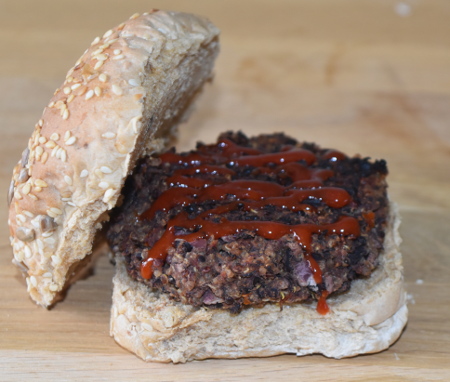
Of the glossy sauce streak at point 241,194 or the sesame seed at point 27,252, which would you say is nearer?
→ the glossy sauce streak at point 241,194

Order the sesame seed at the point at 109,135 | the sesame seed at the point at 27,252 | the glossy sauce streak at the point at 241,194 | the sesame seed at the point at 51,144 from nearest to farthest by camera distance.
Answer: the sesame seed at the point at 109,135 < the sesame seed at the point at 51,144 < the glossy sauce streak at the point at 241,194 < the sesame seed at the point at 27,252

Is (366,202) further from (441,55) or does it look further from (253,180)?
(441,55)

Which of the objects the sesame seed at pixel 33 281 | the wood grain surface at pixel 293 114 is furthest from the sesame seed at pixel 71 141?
the wood grain surface at pixel 293 114

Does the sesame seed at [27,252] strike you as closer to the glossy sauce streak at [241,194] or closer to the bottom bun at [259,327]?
the bottom bun at [259,327]

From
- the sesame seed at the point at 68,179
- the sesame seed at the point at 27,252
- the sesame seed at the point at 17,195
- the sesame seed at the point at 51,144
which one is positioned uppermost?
the sesame seed at the point at 51,144

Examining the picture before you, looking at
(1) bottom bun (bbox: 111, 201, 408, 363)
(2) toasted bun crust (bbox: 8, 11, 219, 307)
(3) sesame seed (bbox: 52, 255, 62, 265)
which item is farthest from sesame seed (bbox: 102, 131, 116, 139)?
Answer: (1) bottom bun (bbox: 111, 201, 408, 363)

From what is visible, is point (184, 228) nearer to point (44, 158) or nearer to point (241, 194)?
point (241, 194)

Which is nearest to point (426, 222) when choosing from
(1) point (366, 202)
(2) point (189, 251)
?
(1) point (366, 202)
